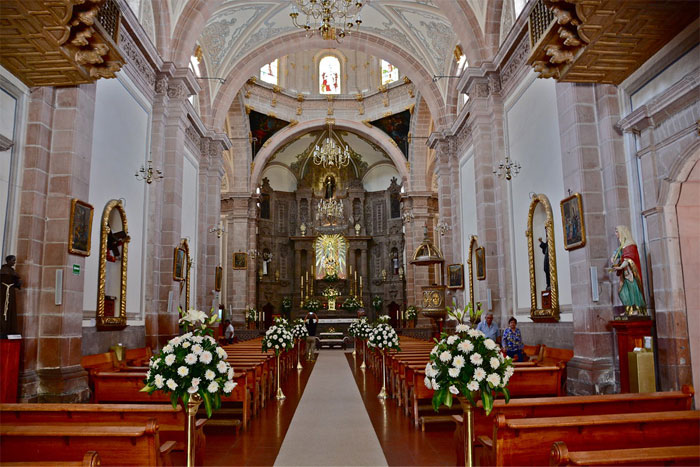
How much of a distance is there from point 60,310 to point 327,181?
24.0 metres

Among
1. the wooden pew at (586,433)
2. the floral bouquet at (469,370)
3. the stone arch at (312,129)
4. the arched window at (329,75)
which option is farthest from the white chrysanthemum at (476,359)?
the arched window at (329,75)

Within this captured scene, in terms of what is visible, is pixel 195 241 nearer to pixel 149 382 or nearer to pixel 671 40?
pixel 149 382

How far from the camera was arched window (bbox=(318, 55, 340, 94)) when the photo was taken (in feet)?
89.8

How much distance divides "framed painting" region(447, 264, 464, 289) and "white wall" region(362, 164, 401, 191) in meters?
14.9

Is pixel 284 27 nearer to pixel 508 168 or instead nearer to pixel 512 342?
pixel 508 168

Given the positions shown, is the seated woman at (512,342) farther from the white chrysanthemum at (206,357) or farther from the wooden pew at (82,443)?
the wooden pew at (82,443)

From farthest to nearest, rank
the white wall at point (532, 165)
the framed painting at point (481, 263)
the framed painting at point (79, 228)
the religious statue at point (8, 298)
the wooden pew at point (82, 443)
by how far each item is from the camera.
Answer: the framed painting at point (481, 263) → the white wall at point (532, 165) → the framed painting at point (79, 228) → the religious statue at point (8, 298) → the wooden pew at point (82, 443)

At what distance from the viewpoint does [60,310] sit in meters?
7.61

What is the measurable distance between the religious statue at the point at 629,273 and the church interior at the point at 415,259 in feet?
0.11

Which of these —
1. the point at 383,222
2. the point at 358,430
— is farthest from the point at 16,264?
the point at 383,222

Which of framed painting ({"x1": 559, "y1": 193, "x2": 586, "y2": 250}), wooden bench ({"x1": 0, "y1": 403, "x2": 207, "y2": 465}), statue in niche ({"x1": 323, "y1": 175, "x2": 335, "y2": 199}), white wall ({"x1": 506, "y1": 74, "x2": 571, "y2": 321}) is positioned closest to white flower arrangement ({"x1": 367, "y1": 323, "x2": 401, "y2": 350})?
white wall ({"x1": 506, "y1": 74, "x2": 571, "y2": 321})

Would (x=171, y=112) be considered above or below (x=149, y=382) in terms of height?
above

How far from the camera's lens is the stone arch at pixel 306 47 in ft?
59.4

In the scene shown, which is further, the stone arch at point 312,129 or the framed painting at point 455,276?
the stone arch at point 312,129
